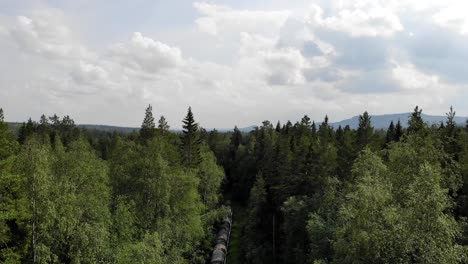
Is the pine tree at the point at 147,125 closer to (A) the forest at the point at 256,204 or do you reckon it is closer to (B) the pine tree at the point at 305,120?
(A) the forest at the point at 256,204

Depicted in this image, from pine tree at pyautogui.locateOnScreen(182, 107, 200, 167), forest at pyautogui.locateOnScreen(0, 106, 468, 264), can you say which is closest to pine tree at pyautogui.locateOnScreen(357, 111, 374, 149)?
forest at pyautogui.locateOnScreen(0, 106, 468, 264)

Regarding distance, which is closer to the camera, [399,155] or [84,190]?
[399,155]

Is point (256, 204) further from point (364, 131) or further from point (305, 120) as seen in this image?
point (305, 120)

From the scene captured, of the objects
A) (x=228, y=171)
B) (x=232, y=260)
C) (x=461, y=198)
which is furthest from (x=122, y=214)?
(x=228, y=171)

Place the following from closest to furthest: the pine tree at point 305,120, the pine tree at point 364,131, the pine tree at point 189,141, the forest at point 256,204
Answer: the forest at point 256,204, the pine tree at point 364,131, the pine tree at point 189,141, the pine tree at point 305,120

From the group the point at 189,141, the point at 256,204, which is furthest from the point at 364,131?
the point at 189,141

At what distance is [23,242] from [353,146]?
40.5m

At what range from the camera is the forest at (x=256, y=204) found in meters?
20.5

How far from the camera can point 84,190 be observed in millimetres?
37438

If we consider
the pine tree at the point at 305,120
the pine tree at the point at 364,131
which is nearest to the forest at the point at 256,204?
the pine tree at the point at 364,131

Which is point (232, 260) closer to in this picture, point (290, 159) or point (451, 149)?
point (290, 159)

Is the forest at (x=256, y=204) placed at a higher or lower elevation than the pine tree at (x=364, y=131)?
lower

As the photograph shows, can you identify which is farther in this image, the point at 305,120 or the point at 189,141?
the point at 305,120

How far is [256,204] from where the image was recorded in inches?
2391
